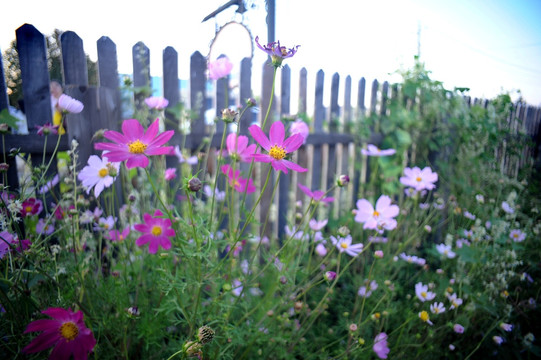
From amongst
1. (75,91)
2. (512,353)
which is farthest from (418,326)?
(75,91)

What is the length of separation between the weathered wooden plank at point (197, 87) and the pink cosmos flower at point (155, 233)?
1092mm

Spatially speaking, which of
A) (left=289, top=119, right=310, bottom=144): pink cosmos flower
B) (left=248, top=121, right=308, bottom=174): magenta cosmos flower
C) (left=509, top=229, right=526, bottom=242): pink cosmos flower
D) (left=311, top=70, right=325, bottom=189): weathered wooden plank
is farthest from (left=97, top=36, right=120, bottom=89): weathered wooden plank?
(left=509, top=229, right=526, bottom=242): pink cosmos flower

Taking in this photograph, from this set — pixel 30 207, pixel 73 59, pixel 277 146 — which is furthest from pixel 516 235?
pixel 73 59

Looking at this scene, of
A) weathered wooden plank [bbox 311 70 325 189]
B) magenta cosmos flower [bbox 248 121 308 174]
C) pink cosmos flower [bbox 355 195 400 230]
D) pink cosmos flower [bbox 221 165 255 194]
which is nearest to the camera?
magenta cosmos flower [bbox 248 121 308 174]

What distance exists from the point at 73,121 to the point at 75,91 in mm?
144

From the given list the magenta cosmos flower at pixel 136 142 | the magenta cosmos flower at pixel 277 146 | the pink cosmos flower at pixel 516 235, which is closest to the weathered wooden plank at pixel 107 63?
the magenta cosmos flower at pixel 136 142

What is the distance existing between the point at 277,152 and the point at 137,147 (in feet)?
1.03

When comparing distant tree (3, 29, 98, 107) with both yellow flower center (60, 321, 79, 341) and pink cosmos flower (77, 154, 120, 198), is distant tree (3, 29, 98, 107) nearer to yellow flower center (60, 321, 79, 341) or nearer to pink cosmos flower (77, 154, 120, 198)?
pink cosmos flower (77, 154, 120, 198)

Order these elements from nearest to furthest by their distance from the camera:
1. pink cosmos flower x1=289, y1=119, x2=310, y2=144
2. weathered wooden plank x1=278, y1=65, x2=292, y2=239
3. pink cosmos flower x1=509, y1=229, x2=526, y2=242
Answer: pink cosmos flower x1=289, y1=119, x2=310, y2=144, pink cosmos flower x1=509, y1=229, x2=526, y2=242, weathered wooden plank x1=278, y1=65, x2=292, y2=239

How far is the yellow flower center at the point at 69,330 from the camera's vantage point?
2.10ft

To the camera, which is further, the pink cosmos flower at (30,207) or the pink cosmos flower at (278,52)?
the pink cosmos flower at (30,207)

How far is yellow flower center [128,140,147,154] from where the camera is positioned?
67cm

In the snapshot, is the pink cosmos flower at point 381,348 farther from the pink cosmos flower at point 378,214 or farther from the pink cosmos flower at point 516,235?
the pink cosmos flower at point 516,235

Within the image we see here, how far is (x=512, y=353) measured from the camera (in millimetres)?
1586
